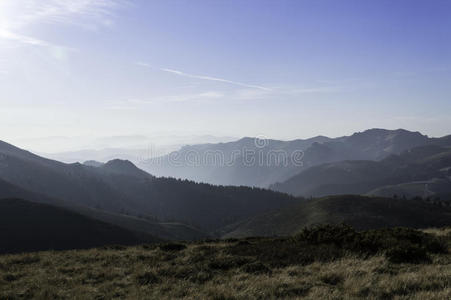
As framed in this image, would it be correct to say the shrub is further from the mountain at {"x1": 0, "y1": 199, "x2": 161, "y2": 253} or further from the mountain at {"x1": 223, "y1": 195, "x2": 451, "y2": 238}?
the mountain at {"x1": 223, "y1": 195, "x2": 451, "y2": 238}

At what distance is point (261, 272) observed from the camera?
41.5ft

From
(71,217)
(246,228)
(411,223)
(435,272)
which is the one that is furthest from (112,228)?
(435,272)

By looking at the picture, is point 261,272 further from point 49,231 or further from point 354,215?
point 49,231

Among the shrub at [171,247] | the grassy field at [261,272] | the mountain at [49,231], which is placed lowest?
the mountain at [49,231]

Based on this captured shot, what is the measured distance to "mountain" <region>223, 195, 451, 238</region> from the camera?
5428 inches

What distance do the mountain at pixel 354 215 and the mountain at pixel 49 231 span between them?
2481 inches

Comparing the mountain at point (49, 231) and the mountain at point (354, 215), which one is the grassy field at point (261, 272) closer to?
the mountain at point (354, 215)

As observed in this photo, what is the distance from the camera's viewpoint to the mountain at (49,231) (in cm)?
12506

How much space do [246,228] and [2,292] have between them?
7352 inches

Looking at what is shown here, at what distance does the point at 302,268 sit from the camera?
12.8m

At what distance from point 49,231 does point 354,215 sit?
125775 mm

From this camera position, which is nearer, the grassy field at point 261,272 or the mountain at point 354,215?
the grassy field at point 261,272

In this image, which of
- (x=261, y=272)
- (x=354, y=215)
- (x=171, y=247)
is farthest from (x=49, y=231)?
(x=261, y=272)

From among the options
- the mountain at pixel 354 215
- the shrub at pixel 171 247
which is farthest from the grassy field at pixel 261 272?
the mountain at pixel 354 215
